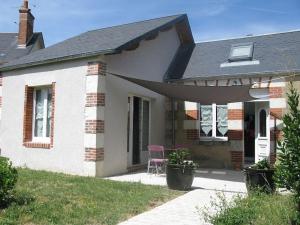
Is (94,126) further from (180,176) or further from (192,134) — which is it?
(192,134)

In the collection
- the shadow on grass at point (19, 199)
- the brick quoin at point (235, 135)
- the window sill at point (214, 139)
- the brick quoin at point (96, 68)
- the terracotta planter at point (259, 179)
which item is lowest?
the shadow on grass at point (19, 199)

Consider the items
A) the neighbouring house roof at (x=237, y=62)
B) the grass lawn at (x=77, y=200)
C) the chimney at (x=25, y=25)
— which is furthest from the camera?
the chimney at (x=25, y=25)

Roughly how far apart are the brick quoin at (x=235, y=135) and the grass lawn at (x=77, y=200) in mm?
4914

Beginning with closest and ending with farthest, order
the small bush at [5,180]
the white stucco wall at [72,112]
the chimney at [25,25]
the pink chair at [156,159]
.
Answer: the small bush at [5,180], the white stucco wall at [72,112], the pink chair at [156,159], the chimney at [25,25]

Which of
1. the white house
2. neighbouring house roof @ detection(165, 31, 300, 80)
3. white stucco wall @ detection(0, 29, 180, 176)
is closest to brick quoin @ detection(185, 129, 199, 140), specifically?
the white house

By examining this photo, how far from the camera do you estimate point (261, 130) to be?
43.0 ft

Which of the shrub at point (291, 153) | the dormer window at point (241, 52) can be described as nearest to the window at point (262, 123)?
the dormer window at point (241, 52)

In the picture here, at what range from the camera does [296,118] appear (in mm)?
4414

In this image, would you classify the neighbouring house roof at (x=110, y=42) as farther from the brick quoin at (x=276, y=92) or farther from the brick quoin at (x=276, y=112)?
the brick quoin at (x=276, y=112)

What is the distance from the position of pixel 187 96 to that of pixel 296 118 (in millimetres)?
6538

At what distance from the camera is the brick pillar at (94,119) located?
31.7ft

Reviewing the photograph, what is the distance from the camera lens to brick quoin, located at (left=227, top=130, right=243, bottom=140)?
488 inches

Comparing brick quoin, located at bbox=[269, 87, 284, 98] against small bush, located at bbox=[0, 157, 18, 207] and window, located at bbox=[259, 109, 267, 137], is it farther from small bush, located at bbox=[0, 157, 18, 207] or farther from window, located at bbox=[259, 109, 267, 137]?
small bush, located at bbox=[0, 157, 18, 207]

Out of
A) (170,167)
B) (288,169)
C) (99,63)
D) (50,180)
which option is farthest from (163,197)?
(99,63)
